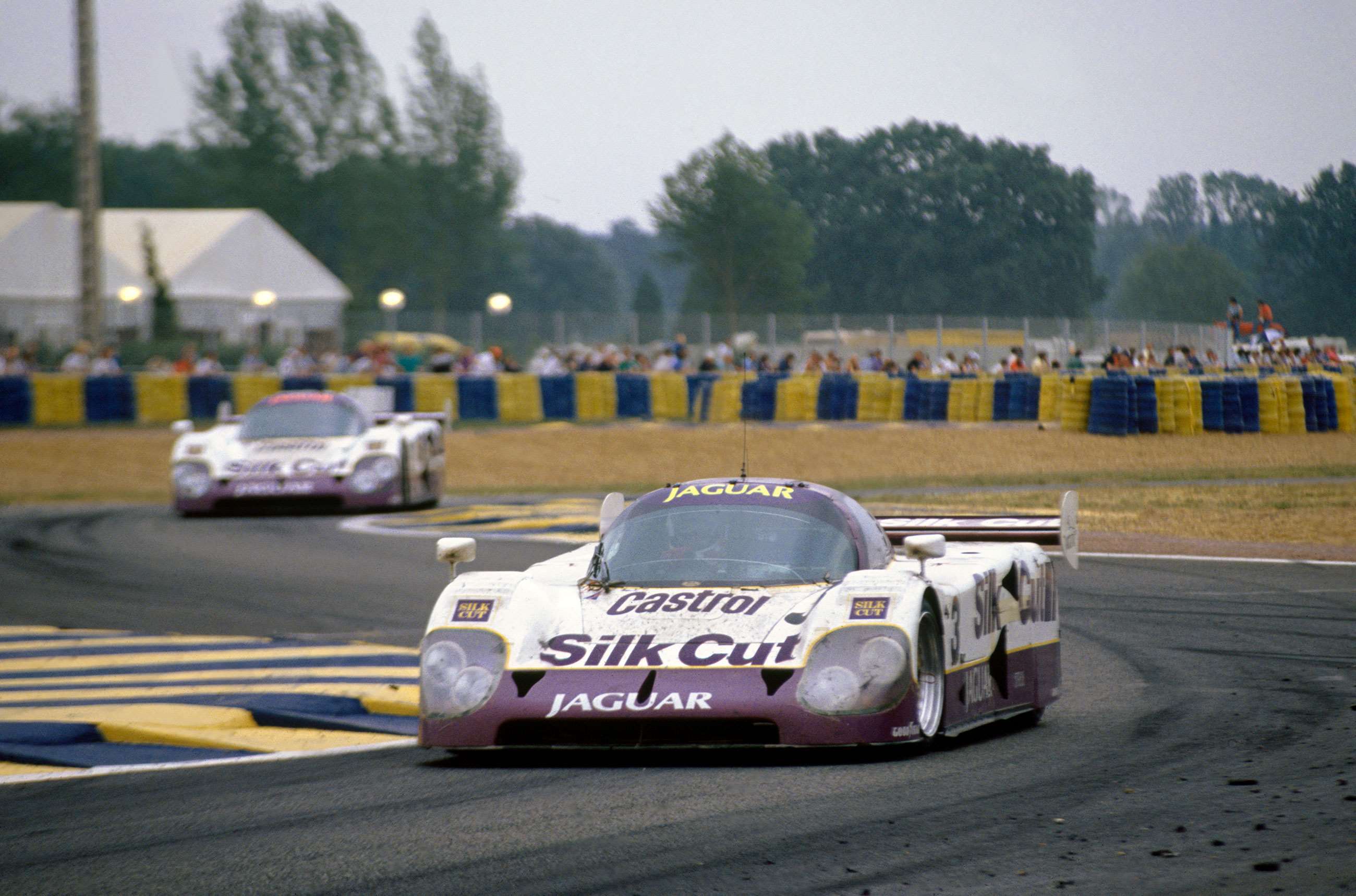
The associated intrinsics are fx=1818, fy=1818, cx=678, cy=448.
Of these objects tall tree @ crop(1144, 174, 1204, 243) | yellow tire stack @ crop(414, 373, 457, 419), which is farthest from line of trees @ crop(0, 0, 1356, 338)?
yellow tire stack @ crop(414, 373, 457, 419)

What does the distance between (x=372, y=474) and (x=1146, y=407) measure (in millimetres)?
14736

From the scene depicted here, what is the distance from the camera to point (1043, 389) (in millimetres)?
33031

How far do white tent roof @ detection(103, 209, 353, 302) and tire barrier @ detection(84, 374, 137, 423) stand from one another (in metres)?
20.8

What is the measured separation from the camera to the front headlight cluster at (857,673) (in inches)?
253

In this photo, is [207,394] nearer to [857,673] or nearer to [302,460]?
[302,460]

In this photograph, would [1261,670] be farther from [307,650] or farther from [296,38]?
[296,38]

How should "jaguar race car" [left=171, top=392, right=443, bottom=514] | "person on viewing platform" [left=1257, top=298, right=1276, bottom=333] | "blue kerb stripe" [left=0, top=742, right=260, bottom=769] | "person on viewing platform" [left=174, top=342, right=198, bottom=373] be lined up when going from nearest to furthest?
"blue kerb stripe" [left=0, top=742, right=260, bottom=769], "jaguar race car" [left=171, top=392, right=443, bottom=514], "person on viewing platform" [left=1257, top=298, right=1276, bottom=333], "person on viewing platform" [left=174, top=342, right=198, bottom=373]

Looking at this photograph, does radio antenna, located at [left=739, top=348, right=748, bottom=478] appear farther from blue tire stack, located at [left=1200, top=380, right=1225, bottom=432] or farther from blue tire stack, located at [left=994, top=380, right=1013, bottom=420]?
blue tire stack, located at [left=1200, top=380, right=1225, bottom=432]

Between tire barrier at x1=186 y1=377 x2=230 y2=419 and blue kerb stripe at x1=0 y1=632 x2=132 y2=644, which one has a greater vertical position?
tire barrier at x1=186 y1=377 x2=230 y2=419

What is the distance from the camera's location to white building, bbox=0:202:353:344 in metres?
52.6

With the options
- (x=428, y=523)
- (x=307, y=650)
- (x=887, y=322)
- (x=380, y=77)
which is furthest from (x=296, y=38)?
(x=307, y=650)

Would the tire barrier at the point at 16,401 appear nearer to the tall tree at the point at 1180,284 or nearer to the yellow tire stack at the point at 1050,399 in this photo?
the yellow tire stack at the point at 1050,399

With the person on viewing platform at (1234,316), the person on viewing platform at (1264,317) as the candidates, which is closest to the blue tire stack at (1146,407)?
the person on viewing platform at (1264,317)

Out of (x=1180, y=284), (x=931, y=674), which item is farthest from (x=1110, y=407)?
(x=931, y=674)
